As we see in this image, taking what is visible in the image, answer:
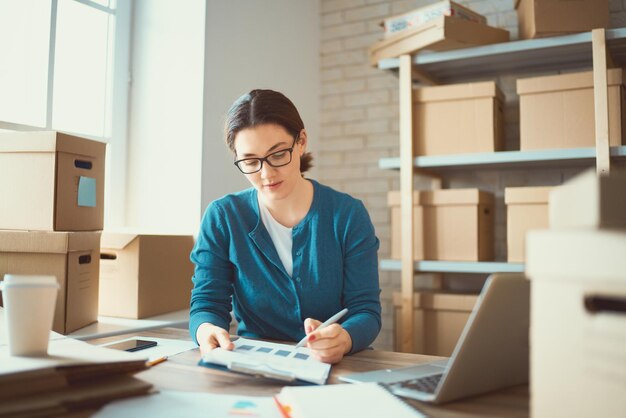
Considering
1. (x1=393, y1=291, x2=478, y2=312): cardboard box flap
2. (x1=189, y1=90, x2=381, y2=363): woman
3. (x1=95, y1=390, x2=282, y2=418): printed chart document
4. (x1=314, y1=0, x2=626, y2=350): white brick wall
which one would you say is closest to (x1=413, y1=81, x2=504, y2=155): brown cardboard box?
(x1=314, y1=0, x2=626, y2=350): white brick wall

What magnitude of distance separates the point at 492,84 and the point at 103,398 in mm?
1847

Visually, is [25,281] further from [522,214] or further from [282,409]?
[522,214]

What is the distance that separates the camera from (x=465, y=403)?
0.76 meters

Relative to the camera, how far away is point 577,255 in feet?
1.59

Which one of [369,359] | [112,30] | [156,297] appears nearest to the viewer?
[369,359]

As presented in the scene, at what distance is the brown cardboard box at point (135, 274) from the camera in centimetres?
183

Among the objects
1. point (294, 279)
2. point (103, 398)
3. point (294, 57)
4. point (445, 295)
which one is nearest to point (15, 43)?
point (294, 57)

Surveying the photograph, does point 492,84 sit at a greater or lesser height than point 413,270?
greater

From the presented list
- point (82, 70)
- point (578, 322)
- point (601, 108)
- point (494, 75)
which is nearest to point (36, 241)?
point (82, 70)

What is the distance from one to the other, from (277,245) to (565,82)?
4.24 ft

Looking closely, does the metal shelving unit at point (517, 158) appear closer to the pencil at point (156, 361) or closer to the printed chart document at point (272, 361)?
the printed chart document at point (272, 361)

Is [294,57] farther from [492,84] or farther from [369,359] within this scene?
[369,359]

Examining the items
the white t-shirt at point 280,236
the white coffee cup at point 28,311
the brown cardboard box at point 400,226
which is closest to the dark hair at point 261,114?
the white t-shirt at point 280,236

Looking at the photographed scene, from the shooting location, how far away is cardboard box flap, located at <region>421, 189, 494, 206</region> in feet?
6.99
